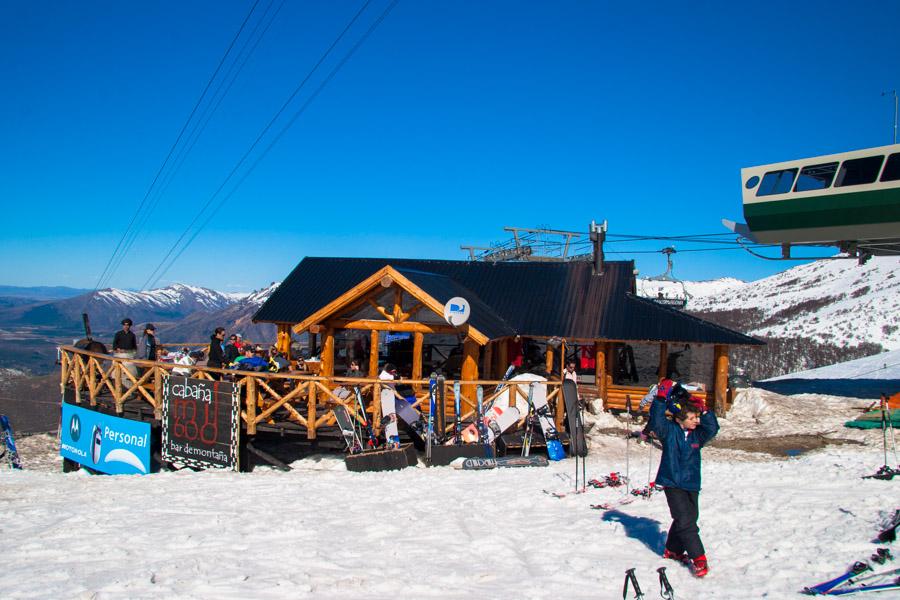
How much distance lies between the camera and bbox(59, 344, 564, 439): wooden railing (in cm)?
1269

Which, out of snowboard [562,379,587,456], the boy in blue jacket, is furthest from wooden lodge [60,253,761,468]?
the boy in blue jacket

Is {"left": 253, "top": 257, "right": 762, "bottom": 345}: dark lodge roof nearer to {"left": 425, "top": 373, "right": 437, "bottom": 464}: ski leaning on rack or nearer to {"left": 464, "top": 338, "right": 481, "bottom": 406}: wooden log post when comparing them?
{"left": 464, "top": 338, "right": 481, "bottom": 406}: wooden log post

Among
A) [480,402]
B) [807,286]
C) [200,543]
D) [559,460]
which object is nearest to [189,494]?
[200,543]

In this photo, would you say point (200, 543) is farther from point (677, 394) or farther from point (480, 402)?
point (480, 402)

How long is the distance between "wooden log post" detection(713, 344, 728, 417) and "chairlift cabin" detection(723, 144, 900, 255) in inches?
174

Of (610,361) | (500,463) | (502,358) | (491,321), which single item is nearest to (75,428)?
(491,321)

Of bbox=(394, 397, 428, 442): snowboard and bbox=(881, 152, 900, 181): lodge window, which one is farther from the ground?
bbox=(881, 152, 900, 181): lodge window

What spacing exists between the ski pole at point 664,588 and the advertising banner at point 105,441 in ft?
39.6

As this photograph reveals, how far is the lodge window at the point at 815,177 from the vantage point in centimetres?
1731

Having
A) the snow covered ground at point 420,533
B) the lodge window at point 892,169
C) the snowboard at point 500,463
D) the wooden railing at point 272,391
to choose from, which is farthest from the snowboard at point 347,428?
the lodge window at point 892,169

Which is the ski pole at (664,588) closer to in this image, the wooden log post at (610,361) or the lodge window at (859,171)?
the wooden log post at (610,361)

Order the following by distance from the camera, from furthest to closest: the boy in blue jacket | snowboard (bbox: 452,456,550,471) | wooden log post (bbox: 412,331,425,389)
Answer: wooden log post (bbox: 412,331,425,389) → snowboard (bbox: 452,456,550,471) → the boy in blue jacket

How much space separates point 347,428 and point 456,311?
144 inches

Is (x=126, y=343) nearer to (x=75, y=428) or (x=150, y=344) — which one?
(x=150, y=344)
